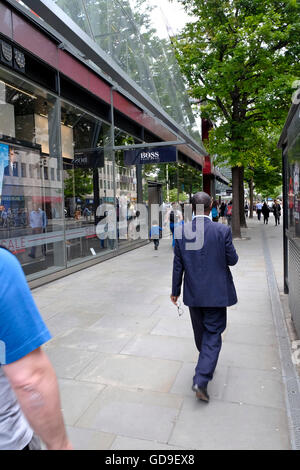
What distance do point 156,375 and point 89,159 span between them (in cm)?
893

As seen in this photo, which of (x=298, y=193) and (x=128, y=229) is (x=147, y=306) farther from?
(x=128, y=229)

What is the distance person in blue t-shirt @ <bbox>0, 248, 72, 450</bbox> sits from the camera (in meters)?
1.17

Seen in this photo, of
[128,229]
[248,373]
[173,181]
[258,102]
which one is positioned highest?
[258,102]

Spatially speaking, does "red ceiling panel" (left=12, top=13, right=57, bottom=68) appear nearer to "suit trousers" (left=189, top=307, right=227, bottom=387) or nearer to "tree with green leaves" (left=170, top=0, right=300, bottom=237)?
"suit trousers" (left=189, top=307, right=227, bottom=387)

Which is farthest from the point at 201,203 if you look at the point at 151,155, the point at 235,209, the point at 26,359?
the point at 235,209

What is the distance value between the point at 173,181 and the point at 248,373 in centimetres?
1625

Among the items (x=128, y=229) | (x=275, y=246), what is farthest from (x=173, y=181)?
(x=275, y=246)

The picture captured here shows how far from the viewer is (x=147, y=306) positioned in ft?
20.5

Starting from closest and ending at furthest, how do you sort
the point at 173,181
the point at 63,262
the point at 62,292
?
the point at 62,292
the point at 63,262
the point at 173,181

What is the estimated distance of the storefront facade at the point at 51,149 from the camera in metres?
7.85

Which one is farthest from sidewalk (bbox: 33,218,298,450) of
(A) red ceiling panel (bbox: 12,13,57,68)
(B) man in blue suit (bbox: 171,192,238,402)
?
(A) red ceiling panel (bbox: 12,13,57,68)

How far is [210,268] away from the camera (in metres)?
3.29

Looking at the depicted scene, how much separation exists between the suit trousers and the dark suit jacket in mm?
132

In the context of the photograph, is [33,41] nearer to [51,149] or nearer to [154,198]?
[51,149]
